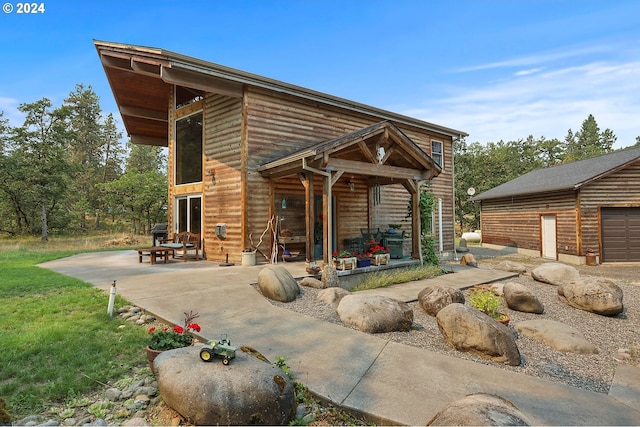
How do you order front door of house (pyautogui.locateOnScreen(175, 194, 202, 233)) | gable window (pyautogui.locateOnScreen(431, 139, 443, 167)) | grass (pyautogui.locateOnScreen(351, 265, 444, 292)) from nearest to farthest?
grass (pyautogui.locateOnScreen(351, 265, 444, 292)) < front door of house (pyautogui.locateOnScreen(175, 194, 202, 233)) < gable window (pyautogui.locateOnScreen(431, 139, 443, 167))

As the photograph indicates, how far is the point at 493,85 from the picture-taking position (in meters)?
11.2

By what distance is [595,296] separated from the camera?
627cm

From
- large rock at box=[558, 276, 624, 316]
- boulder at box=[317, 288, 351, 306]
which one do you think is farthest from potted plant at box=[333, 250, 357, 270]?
large rock at box=[558, 276, 624, 316]

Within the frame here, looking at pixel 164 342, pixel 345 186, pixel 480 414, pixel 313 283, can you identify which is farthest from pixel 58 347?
pixel 345 186

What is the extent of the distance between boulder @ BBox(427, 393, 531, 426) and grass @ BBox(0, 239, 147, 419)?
3109 mm

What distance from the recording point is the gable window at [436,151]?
1496 centimetres

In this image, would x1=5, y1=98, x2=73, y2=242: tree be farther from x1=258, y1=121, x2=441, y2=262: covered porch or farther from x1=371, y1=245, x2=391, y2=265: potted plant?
x1=371, y1=245, x2=391, y2=265: potted plant

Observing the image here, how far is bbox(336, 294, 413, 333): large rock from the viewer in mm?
4426

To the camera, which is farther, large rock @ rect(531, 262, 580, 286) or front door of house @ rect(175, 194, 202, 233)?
front door of house @ rect(175, 194, 202, 233)

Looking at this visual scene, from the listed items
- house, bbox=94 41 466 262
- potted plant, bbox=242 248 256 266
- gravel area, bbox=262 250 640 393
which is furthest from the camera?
potted plant, bbox=242 248 256 266

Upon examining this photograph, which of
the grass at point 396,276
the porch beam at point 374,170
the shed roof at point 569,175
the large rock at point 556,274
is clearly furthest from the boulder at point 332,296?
the shed roof at point 569,175

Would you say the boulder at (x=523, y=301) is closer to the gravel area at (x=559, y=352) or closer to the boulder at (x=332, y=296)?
the gravel area at (x=559, y=352)

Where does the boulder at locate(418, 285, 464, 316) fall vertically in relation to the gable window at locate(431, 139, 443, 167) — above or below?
below

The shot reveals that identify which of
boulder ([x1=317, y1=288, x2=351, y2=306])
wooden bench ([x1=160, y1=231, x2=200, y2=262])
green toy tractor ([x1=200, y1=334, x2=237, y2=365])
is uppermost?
wooden bench ([x1=160, y1=231, x2=200, y2=262])
